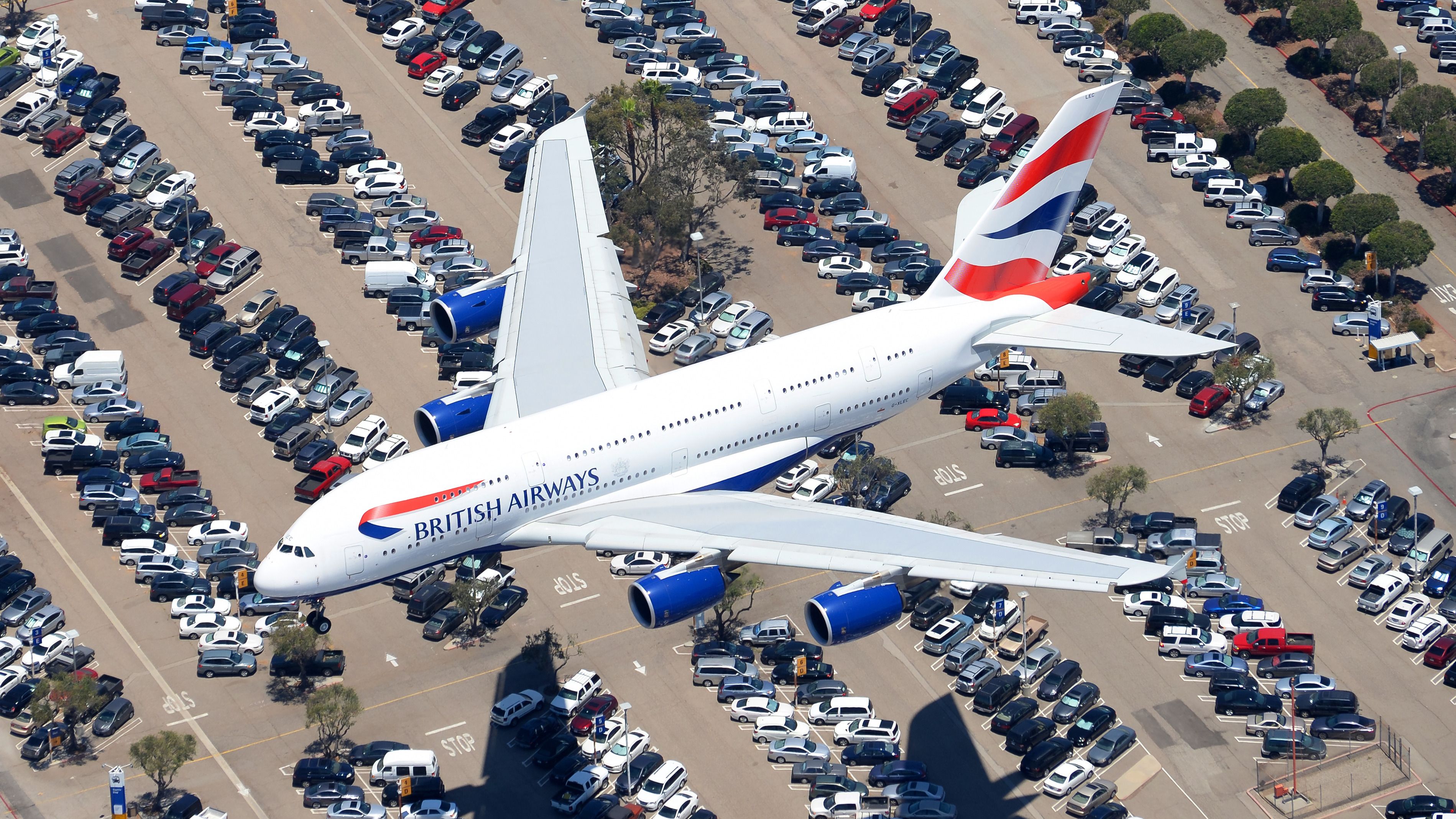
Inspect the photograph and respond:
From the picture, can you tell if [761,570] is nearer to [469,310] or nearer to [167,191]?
[469,310]

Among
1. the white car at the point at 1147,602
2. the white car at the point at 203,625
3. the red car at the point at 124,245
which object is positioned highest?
the red car at the point at 124,245

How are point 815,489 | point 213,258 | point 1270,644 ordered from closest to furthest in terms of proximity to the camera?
1. point 1270,644
2. point 815,489
3. point 213,258

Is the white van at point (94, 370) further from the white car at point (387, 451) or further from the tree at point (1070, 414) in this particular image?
the tree at point (1070, 414)

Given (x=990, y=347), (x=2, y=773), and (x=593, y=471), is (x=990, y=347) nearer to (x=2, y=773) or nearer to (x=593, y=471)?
(x=593, y=471)

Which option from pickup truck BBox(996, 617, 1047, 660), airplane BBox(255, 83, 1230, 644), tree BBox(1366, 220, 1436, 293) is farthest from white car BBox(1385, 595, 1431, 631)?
tree BBox(1366, 220, 1436, 293)

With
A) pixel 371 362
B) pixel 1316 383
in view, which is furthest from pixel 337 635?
pixel 1316 383

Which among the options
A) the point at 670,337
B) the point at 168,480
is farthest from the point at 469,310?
the point at 670,337

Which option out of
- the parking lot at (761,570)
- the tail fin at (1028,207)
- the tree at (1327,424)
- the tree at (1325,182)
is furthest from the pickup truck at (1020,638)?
the tree at (1325,182)
